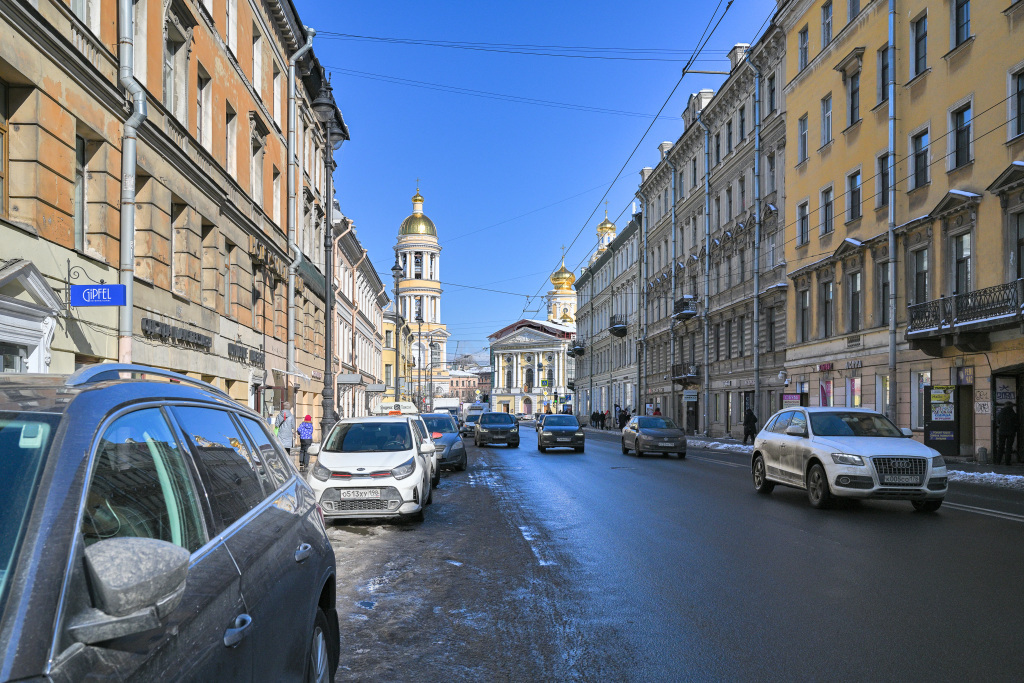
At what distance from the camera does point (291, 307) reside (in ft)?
102

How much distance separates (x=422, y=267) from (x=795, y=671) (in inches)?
5404

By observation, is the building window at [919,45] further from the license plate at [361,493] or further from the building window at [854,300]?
the license plate at [361,493]

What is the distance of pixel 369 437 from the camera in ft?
44.0

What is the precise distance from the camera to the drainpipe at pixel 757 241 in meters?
41.7

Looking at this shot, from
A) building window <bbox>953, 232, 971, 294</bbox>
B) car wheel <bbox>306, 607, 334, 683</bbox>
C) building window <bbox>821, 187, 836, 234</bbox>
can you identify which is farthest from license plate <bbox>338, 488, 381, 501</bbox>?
building window <bbox>821, 187, 836, 234</bbox>

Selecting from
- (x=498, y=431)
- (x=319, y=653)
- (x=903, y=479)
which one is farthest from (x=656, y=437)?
(x=319, y=653)

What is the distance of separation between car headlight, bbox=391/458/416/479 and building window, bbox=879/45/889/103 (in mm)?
24877

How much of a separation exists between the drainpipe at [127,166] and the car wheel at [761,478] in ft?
35.5

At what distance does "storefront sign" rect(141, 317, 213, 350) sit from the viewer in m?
16.6

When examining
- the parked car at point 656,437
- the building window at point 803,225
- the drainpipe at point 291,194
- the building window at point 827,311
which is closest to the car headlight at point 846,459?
the parked car at point 656,437

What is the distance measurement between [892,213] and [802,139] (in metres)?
9.82

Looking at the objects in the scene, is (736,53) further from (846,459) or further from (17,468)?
(17,468)

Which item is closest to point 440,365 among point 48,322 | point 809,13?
point 809,13

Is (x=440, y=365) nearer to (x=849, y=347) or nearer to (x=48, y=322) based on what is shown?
(x=849, y=347)
